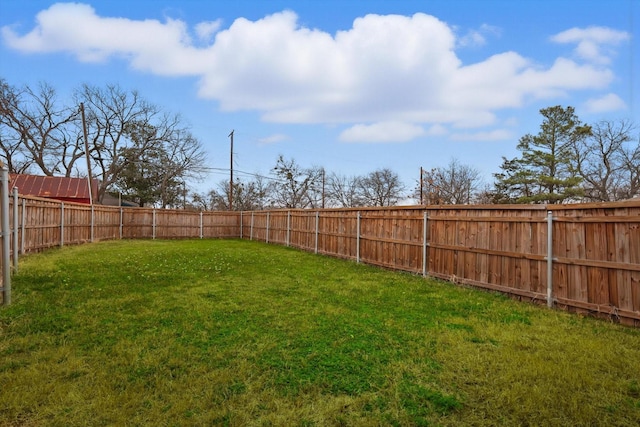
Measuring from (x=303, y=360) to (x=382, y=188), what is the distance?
3119 cm

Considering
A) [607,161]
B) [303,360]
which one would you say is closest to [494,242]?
[303,360]

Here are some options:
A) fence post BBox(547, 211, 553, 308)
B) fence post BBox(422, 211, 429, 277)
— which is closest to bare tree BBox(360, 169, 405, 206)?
fence post BBox(422, 211, 429, 277)

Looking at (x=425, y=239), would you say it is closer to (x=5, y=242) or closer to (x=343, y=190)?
(x=5, y=242)

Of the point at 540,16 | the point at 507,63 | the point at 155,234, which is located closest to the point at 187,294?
the point at 540,16

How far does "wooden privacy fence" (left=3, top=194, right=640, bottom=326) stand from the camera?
4.06m

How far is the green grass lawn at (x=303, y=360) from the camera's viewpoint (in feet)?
6.98

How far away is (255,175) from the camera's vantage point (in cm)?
3170

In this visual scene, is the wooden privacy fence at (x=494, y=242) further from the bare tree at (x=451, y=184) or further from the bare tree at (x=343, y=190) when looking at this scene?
the bare tree at (x=343, y=190)

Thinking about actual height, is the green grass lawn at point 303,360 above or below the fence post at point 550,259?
below

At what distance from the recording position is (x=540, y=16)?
25.0 feet

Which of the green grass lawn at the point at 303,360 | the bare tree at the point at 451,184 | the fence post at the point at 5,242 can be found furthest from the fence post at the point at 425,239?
the bare tree at the point at 451,184

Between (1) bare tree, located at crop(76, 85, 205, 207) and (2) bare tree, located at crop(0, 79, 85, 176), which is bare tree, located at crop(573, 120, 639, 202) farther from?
(2) bare tree, located at crop(0, 79, 85, 176)

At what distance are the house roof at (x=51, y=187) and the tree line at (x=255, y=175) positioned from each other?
1.97 metres

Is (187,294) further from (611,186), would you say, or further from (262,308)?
(611,186)
